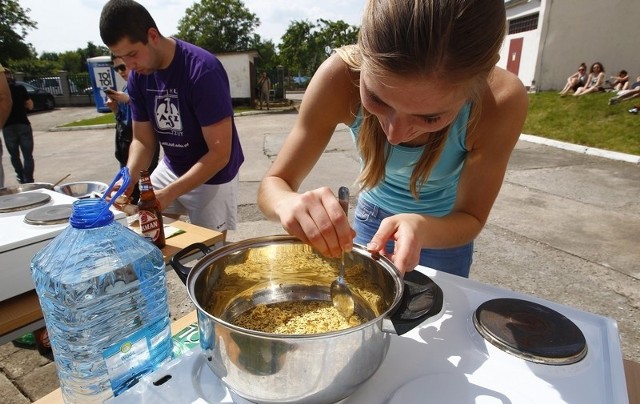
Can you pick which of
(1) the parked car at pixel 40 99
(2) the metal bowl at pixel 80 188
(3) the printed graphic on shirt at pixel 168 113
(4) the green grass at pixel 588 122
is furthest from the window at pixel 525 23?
(1) the parked car at pixel 40 99

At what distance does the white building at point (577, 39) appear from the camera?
496 inches

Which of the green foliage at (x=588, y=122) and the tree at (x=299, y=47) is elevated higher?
the tree at (x=299, y=47)

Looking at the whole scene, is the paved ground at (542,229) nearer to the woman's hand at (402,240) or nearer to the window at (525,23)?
the woman's hand at (402,240)

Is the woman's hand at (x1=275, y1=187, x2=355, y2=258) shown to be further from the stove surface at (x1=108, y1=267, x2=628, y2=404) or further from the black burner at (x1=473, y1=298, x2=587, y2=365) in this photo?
the black burner at (x1=473, y1=298, x2=587, y2=365)

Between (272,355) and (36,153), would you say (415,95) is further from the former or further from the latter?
(36,153)

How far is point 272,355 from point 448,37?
0.64 metres

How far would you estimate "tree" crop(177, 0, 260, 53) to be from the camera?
39.7 m

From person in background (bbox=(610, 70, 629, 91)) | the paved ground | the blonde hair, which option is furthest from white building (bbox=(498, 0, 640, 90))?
the blonde hair

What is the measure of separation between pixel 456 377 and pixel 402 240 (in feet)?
0.95

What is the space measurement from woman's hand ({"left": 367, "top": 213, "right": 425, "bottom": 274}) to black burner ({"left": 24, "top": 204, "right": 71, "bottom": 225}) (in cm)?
100

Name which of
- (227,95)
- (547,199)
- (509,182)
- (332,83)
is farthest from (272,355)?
A: (509,182)

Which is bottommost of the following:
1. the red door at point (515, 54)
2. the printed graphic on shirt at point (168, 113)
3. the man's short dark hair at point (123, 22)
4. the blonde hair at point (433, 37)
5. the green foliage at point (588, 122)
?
the green foliage at point (588, 122)

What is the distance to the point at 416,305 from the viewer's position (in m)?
0.73

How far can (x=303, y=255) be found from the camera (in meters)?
0.99
